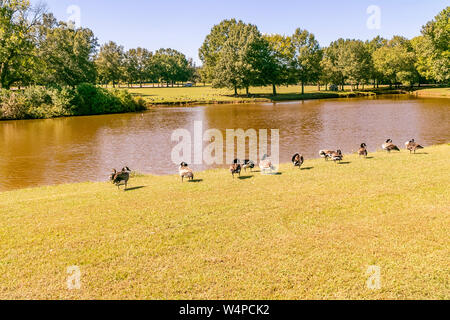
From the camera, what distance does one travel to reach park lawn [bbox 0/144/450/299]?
7492 mm

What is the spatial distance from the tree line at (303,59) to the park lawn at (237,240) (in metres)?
81.4

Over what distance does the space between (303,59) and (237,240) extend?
103 metres

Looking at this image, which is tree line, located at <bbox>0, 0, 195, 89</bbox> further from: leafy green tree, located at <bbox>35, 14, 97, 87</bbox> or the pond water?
the pond water

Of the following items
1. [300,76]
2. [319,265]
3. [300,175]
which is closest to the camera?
[319,265]

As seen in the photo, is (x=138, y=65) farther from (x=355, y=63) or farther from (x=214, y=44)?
(x=355, y=63)

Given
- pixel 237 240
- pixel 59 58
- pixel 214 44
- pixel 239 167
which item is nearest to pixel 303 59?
pixel 214 44

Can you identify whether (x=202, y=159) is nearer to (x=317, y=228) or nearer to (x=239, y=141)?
(x=239, y=141)

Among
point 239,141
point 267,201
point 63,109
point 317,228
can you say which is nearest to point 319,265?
point 317,228

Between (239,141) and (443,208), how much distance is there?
25.7 meters

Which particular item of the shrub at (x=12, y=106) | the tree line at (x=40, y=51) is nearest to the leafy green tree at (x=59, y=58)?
the tree line at (x=40, y=51)

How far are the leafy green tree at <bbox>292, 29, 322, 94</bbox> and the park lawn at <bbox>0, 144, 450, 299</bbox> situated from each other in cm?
9410

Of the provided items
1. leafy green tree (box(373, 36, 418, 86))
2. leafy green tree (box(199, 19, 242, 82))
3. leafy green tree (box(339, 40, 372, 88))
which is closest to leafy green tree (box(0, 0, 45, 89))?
leafy green tree (box(199, 19, 242, 82))

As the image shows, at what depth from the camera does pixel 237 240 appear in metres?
9.67
